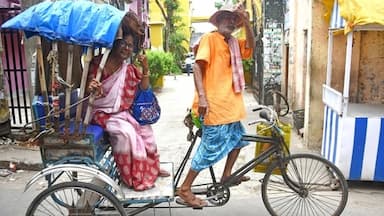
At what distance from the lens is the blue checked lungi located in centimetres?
345

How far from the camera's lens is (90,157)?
305cm

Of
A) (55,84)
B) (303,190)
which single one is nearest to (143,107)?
(55,84)

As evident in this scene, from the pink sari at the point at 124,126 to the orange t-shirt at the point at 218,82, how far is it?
0.59m

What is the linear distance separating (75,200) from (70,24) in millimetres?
1526

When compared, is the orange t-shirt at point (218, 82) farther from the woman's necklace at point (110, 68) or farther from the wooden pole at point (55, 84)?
the wooden pole at point (55, 84)

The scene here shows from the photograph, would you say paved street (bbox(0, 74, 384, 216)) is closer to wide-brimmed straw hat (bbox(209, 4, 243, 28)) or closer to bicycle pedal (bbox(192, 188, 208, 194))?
bicycle pedal (bbox(192, 188, 208, 194))

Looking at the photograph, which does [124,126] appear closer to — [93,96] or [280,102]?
[93,96]

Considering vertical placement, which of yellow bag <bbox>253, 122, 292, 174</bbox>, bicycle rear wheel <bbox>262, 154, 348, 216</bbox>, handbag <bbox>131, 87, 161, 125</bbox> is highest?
handbag <bbox>131, 87, 161, 125</bbox>

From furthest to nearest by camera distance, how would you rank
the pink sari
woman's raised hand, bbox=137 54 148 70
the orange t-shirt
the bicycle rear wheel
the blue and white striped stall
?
the blue and white striped stall
the bicycle rear wheel
the orange t-shirt
woman's raised hand, bbox=137 54 148 70
the pink sari

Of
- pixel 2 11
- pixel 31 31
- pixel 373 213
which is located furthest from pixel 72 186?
pixel 2 11

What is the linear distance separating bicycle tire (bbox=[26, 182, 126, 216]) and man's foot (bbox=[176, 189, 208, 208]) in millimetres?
577

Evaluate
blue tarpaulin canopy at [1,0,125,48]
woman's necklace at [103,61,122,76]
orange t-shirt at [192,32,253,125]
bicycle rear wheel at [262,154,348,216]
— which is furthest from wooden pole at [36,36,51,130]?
bicycle rear wheel at [262,154,348,216]

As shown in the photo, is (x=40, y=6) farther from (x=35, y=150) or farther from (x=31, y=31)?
(x=35, y=150)

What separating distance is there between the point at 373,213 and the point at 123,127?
268cm
